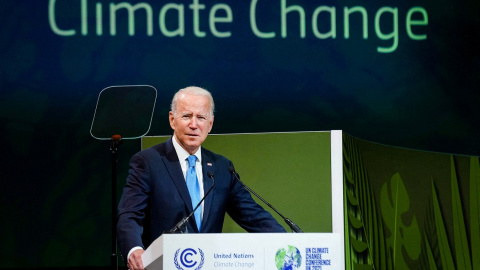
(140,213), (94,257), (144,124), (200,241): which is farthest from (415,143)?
(200,241)

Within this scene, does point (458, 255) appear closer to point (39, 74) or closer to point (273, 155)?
point (273, 155)

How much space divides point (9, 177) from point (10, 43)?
1024 millimetres

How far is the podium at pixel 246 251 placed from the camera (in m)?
2.41

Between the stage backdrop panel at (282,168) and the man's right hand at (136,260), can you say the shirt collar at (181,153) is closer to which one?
the stage backdrop panel at (282,168)

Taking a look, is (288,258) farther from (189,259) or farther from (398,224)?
(398,224)

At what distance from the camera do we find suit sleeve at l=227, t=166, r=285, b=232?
3.38 m

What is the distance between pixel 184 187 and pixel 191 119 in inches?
13.0

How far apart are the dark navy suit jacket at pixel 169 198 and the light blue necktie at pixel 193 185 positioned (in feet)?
0.11

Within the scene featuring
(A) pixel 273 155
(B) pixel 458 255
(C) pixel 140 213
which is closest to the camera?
(C) pixel 140 213

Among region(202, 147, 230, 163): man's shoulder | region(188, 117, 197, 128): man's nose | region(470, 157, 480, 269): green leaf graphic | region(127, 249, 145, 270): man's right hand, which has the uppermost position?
region(188, 117, 197, 128): man's nose

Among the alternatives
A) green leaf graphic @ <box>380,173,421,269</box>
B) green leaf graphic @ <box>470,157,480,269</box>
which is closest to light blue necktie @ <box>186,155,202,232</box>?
green leaf graphic @ <box>380,173,421,269</box>

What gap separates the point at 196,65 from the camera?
5551 mm

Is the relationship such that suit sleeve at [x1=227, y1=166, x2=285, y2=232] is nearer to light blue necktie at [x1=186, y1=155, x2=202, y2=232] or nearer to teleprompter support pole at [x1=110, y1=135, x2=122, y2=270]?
light blue necktie at [x1=186, y1=155, x2=202, y2=232]

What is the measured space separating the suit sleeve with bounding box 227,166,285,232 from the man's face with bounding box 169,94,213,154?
0.27 m
